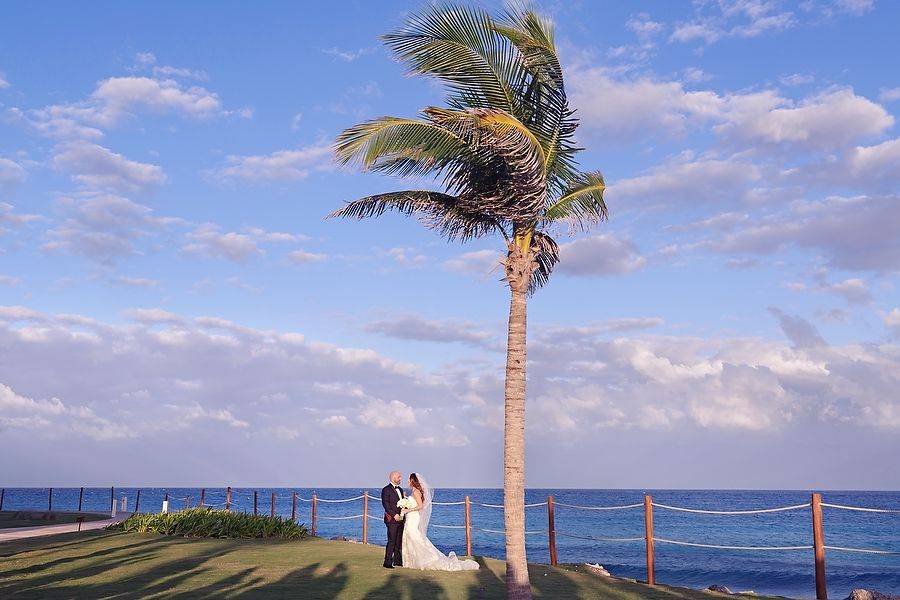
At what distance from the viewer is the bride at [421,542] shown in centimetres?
1636

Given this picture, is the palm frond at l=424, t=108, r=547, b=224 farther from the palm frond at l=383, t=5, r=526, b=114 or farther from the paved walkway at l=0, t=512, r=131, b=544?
the paved walkway at l=0, t=512, r=131, b=544

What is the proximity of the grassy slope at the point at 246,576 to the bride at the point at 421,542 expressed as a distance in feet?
1.93

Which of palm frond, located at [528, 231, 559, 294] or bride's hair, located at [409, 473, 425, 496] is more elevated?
palm frond, located at [528, 231, 559, 294]

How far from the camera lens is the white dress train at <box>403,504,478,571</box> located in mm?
16328

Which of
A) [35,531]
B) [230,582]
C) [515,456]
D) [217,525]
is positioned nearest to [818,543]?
[515,456]

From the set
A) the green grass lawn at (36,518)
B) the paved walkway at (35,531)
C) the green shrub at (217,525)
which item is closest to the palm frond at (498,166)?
the green shrub at (217,525)

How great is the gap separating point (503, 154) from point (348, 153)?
2311mm

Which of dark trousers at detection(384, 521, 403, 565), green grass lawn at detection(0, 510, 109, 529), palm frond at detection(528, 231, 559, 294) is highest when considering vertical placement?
palm frond at detection(528, 231, 559, 294)

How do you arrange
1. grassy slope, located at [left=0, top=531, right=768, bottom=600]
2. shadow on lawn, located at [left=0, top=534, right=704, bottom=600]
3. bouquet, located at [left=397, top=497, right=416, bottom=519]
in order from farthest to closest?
bouquet, located at [left=397, top=497, right=416, bottom=519] < grassy slope, located at [left=0, top=531, right=768, bottom=600] < shadow on lawn, located at [left=0, top=534, right=704, bottom=600]

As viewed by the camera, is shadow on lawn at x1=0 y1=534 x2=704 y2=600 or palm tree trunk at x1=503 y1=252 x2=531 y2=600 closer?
palm tree trunk at x1=503 y1=252 x2=531 y2=600

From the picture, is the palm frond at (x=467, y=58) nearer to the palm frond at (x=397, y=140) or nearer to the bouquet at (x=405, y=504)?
the palm frond at (x=397, y=140)

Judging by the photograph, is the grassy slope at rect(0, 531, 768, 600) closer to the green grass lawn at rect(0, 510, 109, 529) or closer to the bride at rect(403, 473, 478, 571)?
the bride at rect(403, 473, 478, 571)

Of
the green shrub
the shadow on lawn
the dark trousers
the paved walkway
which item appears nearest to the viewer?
the shadow on lawn

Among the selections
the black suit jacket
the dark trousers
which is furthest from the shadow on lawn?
the black suit jacket
